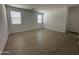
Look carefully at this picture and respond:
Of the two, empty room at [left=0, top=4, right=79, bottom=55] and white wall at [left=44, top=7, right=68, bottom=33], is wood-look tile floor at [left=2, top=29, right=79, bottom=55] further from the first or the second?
white wall at [left=44, top=7, right=68, bottom=33]

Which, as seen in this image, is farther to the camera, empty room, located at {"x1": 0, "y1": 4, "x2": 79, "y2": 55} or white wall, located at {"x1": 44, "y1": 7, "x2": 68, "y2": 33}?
white wall, located at {"x1": 44, "y1": 7, "x2": 68, "y2": 33}

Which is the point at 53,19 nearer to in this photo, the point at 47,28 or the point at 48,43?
Answer: the point at 47,28

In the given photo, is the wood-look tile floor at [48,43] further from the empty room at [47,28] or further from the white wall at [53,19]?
the white wall at [53,19]

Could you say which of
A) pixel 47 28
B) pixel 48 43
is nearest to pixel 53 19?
pixel 47 28

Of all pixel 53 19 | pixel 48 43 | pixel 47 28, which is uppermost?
pixel 53 19

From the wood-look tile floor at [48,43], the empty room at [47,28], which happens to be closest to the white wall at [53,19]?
the empty room at [47,28]

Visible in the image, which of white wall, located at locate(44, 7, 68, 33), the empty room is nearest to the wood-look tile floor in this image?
the empty room

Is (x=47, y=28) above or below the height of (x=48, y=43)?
above

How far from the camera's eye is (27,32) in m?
1.73
